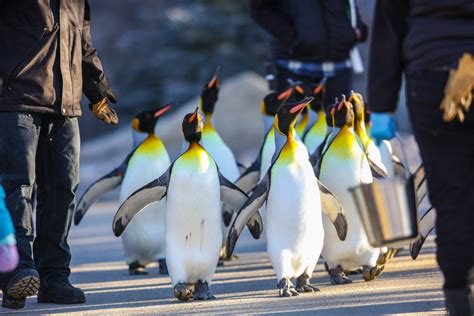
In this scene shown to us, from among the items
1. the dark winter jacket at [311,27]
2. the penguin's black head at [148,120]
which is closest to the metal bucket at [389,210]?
the penguin's black head at [148,120]

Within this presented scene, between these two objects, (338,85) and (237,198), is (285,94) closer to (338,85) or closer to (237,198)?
(338,85)

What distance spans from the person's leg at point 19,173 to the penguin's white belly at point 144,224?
1.93 meters

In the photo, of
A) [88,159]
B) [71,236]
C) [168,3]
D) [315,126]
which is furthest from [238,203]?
[168,3]

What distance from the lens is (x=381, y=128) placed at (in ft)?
28.6

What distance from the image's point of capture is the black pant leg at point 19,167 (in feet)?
20.1

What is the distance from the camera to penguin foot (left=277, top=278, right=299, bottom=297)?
6.60 m

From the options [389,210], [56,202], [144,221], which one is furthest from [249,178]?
[389,210]

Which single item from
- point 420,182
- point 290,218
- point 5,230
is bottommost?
point 420,182

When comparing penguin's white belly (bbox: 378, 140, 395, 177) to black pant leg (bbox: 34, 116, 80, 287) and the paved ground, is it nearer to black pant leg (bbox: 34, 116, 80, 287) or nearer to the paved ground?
the paved ground

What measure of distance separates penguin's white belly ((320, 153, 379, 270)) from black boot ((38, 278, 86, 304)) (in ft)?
5.17

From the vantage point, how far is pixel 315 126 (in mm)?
8992

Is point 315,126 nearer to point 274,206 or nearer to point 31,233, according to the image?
point 274,206

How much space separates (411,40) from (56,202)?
2489 mm

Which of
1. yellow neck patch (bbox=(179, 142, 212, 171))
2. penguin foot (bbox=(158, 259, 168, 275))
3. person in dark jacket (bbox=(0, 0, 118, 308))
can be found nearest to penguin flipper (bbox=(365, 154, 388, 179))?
yellow neck patch (bbox=(179, 142, 212, 171))
